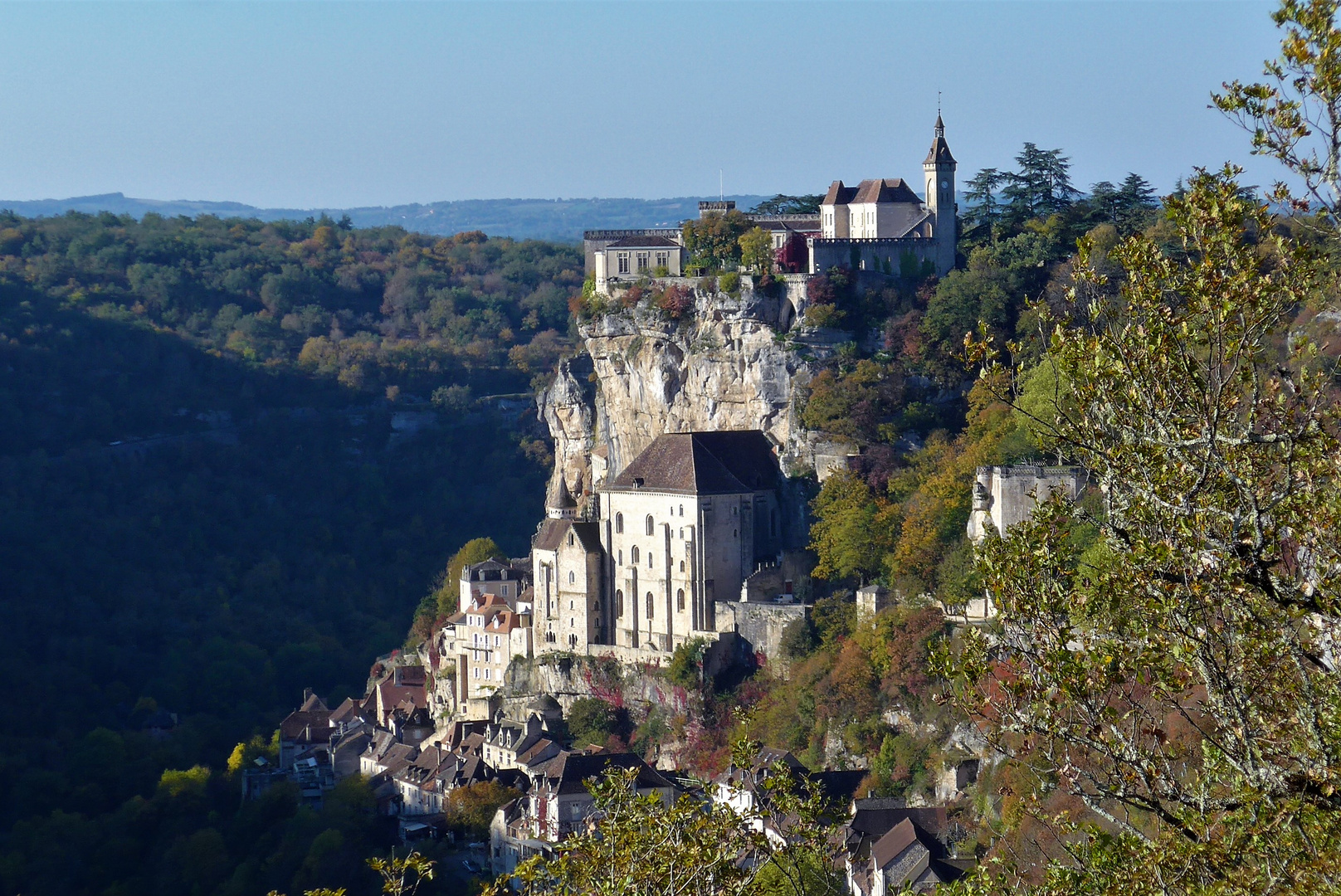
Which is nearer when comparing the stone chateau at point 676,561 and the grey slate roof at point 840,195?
the stone chateau at point 676,561

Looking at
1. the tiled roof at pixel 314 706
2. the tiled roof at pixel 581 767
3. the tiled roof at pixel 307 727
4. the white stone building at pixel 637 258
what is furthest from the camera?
the tiled roof at pixel 314 706

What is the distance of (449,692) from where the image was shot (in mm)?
71812

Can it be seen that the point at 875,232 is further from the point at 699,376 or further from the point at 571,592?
the point at 571,592

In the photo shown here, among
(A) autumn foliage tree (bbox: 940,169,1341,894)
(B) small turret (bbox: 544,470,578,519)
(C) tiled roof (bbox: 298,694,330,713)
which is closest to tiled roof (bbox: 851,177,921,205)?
(B) small turret (bbox: 544,470,578,519)

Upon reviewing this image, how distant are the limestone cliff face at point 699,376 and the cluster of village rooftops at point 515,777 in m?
10.8

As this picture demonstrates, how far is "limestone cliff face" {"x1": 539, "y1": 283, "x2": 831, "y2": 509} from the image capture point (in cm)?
6203

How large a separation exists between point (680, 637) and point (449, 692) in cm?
1558

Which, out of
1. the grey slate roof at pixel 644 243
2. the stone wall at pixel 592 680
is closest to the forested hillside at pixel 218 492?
the stone wall at pixel 592 680

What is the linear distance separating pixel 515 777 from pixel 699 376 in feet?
49.6

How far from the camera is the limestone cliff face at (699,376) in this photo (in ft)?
204

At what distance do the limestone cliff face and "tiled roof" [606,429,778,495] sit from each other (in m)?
0.82

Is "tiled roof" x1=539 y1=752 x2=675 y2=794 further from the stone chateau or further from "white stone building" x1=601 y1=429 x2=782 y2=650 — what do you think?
"white stone building" x1=601 y1=429 x2=782 y2=650

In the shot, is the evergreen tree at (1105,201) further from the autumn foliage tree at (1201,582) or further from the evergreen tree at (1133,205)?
the autumn foliage tree at (1201,582)

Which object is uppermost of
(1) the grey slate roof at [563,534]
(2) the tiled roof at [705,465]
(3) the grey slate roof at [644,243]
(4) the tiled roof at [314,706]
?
(3) the grey slate roof at [644,243]
